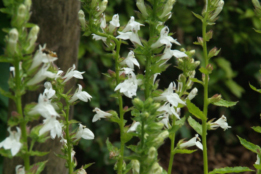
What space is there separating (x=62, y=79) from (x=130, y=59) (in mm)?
197

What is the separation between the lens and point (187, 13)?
10.2 feet

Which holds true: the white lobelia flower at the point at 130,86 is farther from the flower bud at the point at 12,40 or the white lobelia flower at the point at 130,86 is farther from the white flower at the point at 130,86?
the flower bud at the point at 12,40

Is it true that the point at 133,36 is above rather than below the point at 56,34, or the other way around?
above

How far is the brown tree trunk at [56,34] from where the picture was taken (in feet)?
5.56

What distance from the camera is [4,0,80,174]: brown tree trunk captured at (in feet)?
5.56

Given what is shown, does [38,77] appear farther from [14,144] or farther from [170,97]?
[170,97]

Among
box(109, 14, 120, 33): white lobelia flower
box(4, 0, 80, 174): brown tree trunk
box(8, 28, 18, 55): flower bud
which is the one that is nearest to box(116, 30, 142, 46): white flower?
box(109, 14, 120, 33): white lobelia flower

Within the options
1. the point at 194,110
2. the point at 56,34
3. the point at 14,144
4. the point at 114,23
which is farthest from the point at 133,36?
the point at 56,34

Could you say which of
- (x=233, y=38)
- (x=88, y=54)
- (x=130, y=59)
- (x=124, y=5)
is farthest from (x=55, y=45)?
(x=233, y=38)

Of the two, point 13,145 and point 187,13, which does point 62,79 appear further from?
point 187,13

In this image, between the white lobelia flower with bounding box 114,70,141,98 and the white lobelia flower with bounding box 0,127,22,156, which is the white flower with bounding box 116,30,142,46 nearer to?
the white lobelia flower with bounding box 114,70,141,98

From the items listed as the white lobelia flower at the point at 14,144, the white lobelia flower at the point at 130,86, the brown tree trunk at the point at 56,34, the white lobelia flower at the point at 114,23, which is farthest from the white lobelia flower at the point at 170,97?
the brown tree trunk at the point at 56,34

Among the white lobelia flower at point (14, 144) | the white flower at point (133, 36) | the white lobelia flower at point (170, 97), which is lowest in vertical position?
the white lobelia flower at point (170, 97)

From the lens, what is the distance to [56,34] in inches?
67.9
